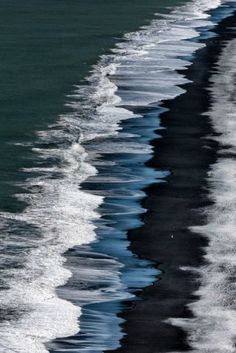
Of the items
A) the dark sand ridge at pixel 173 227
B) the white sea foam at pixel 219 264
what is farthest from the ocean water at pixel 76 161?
the white sea foam at pixel 219 264

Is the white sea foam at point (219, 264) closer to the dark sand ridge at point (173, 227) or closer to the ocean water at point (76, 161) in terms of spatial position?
the dark sand ridge at point (173, 227)

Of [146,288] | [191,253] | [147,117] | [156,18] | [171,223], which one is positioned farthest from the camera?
[156,18]

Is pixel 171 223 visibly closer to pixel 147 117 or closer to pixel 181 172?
pixel 181 172

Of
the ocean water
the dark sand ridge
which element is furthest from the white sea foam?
the ocean water

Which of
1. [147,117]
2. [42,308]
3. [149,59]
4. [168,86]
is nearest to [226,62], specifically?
[149,59]

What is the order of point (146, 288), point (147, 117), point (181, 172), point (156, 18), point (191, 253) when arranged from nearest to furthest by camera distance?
1. point (146, 288)
2. point (191, 253)
3. point (181, 172)
4. point (147, 117)
5. point (156, 18)

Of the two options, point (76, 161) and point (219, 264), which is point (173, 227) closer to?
point (219, 264)

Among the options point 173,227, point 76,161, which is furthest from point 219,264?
A: point 76,161
